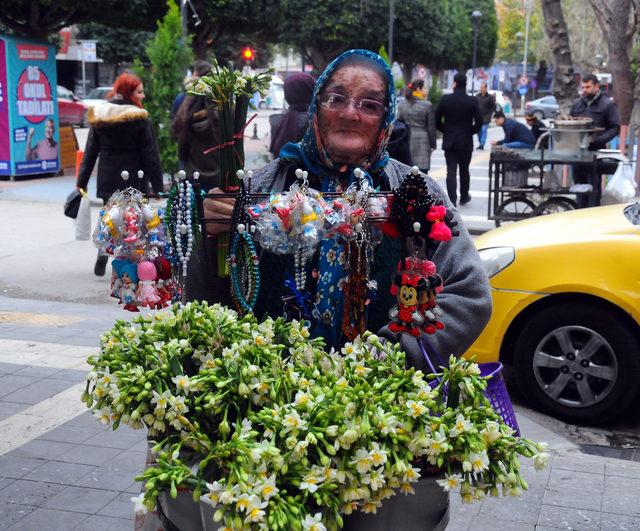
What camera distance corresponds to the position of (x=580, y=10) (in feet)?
142

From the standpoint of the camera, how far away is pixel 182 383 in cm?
190

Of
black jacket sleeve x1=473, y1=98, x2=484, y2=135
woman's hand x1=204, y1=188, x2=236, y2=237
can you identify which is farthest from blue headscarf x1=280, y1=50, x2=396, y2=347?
black jacket sleeve x1=473, y1=98, x2=484, y2=135

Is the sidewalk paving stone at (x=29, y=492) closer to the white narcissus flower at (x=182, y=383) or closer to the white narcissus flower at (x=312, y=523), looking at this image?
the white narcissus flower at (x=182, y=383)

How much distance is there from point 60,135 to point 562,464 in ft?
52.2

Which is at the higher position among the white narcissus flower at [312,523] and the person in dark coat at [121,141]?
the person in dark coat at [121,141]

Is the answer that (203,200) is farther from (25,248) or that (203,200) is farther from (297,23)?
(297,23)

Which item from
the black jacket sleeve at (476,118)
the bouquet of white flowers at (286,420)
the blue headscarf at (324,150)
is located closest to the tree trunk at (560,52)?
the black jacket sleeve at (476,118)

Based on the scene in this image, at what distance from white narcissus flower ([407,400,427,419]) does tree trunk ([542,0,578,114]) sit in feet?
48.9

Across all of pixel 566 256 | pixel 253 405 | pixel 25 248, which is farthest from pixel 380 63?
pixel 25 248

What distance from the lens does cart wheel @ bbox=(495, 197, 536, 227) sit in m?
11.8

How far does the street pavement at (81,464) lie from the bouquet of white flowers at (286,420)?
215cm

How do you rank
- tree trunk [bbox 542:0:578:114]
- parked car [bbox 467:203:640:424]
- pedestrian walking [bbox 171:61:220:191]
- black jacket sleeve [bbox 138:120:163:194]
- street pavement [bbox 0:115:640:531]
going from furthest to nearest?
tree trunk [bbox 542:0:578:114] → black jacket sleeve [bbox 138:120:163:194] → pedestrian walking [bbox 171:61:220:191] → parked car [bbox 467:203:640:424] → street pavement [bbox 0:115:640:531]

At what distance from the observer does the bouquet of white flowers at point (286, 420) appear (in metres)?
1.72

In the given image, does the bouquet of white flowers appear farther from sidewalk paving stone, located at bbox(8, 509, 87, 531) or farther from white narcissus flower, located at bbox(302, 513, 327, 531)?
Answer: sidewalk paving stone, located at bbox(8, 509, 87, 531)
